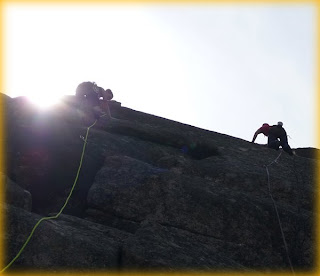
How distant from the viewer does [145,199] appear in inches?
536

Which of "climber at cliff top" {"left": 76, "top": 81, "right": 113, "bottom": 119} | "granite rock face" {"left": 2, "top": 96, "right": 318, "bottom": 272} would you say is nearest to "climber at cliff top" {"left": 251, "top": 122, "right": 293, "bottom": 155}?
"granite rock face" {"left": 2, "top": 96, "right": 318, "bottom": 272}

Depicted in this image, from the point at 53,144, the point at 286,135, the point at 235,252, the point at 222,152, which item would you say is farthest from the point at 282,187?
the point at 53,144

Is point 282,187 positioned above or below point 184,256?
above

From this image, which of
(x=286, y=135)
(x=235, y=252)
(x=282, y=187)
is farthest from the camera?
(x=286, y=135)

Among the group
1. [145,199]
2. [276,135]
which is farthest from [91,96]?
[145,199]

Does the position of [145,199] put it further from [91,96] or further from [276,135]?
[276,135]

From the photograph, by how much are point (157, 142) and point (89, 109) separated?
143 inches

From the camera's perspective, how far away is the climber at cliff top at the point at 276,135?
72.7 ft

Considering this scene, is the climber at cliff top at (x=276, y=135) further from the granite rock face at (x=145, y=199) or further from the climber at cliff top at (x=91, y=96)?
the climber at cliff top at (x=91, y=96)

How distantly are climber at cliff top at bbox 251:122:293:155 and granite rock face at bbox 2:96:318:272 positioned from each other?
1.33 m

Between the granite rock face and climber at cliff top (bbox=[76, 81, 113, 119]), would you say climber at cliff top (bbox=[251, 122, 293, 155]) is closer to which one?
the granite rock face

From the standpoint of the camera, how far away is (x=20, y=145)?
15.8 metres

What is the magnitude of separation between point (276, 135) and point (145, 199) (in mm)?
11488

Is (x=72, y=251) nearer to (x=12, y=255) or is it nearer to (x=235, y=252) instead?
(x=12, y=255)
